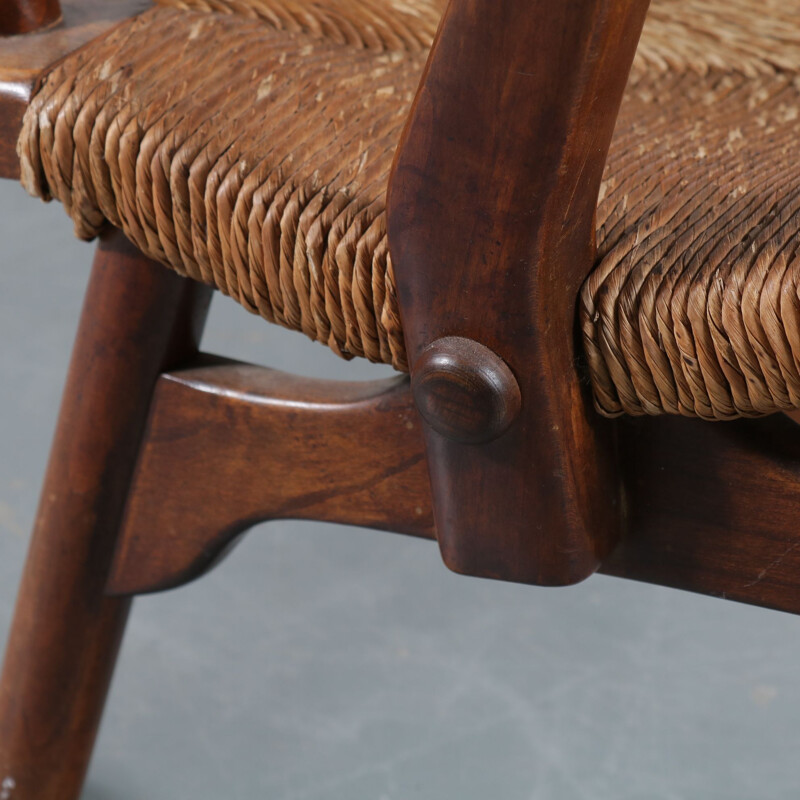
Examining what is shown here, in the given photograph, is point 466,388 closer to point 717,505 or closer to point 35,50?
point 717,505

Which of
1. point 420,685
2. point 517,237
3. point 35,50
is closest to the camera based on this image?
point 517,237

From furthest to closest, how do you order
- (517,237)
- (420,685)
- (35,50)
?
(420,685), (35,50), (517,237)

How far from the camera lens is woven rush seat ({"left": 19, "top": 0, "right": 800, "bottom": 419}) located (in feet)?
1.20

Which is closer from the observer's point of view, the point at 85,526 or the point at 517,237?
the point at 517,237

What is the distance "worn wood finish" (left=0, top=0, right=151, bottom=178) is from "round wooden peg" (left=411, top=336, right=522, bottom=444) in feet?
0.58

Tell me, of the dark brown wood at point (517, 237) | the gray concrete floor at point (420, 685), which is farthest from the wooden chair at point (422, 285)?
the gray concrete floor at point (420, 685)

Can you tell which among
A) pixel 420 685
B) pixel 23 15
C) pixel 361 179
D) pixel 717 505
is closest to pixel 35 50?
pixel 23 15

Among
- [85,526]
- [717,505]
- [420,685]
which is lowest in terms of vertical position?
[420,685]

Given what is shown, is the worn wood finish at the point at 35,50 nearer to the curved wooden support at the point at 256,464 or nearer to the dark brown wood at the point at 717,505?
the curved wooden support at the point at 256,464

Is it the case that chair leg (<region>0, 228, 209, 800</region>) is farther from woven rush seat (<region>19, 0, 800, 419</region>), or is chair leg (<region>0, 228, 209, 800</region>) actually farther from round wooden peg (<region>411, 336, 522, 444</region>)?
round wooden peg (<region>411, 336, 522, 444</region>)

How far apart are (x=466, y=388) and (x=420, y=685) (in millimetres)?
460

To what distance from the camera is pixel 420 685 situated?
804 millimetres

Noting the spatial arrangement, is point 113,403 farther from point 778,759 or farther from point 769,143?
point 778,759

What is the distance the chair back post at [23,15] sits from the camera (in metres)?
0.50
